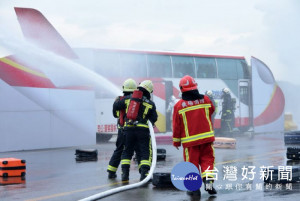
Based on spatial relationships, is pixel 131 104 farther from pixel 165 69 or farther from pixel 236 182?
pixel 165 69

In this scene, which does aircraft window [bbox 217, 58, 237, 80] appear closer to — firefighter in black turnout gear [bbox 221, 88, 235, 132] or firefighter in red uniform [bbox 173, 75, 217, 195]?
firefighter in black turnout gear [bbox 221, 88, 235, 132]

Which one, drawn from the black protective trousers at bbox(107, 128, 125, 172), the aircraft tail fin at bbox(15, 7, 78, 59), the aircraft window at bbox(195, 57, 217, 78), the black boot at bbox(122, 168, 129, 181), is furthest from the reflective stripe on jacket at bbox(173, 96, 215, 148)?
the aircraft window at bbox(195, 57, 217, 78)

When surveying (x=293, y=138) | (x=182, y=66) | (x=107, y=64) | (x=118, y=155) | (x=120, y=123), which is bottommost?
(x=118, y=155)

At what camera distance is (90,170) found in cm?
1190

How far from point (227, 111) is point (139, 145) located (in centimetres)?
1643

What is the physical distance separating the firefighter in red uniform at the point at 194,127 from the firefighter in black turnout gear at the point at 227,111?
17.3 metres

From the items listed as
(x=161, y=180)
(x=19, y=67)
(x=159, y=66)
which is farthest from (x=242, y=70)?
(x=161, y=180)

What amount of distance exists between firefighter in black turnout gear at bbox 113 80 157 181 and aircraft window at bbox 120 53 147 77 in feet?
43.8

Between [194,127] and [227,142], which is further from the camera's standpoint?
[227,142]

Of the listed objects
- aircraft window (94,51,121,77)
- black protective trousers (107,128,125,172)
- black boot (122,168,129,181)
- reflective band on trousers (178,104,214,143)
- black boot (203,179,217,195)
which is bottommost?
black boot (203,179,217,195)

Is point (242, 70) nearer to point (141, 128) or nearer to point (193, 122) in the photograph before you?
point (141, 128)

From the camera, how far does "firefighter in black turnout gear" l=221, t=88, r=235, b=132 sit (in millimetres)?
25531

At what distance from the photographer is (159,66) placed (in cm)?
2492

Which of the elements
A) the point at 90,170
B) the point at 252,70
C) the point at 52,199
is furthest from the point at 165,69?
the point at 52,199
